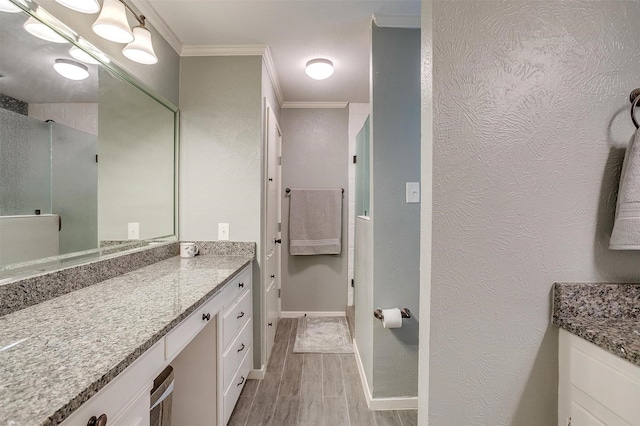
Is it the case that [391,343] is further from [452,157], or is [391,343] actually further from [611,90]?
[611,90]

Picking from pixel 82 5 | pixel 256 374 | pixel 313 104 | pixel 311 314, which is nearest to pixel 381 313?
pixel 256 374

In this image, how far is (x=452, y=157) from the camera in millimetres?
913

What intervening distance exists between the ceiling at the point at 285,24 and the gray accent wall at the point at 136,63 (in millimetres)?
86

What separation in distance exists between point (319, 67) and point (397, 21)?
27.1 inches

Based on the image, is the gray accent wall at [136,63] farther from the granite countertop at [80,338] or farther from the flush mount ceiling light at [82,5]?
the granite countertop at [80,338]

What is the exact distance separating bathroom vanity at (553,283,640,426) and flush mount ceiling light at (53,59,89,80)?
6.52 ft

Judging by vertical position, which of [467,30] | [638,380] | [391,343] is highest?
[467,30]

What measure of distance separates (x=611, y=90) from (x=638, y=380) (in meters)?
0.82

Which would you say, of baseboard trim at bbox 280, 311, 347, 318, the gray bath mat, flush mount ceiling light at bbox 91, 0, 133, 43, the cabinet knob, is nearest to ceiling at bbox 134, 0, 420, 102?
flush mount ceiling light at bbox 91, 0, 133, 43

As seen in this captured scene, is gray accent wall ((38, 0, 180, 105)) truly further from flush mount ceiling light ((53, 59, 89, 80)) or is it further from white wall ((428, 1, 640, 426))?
white wall ((428, 1, 640, 426))

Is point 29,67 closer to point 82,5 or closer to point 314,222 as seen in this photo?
point 82,5

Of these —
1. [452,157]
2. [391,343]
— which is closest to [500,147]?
[452,157]

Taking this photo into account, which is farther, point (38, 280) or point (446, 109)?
point (38, 280)

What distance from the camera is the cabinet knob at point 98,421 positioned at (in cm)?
64
